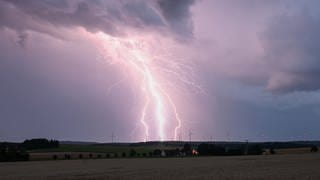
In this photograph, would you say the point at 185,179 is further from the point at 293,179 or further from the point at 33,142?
the point at 33,142

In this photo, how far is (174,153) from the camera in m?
169

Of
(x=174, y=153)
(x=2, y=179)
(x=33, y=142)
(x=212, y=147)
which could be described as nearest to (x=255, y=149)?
(x=212, y=147)

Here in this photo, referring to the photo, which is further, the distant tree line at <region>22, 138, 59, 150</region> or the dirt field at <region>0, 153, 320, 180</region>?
the distant tree line at <region>22, 138, 59, 150</region>

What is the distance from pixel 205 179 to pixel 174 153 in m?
130

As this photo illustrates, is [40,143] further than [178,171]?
Yes

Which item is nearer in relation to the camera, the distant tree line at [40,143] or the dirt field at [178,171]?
the dirt field at [178,171]

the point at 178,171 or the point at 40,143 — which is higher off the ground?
the point at 40,143

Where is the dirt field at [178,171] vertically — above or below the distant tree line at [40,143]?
below

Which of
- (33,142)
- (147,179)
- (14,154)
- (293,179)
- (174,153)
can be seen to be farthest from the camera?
(33,142)

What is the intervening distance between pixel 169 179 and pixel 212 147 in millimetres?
130979

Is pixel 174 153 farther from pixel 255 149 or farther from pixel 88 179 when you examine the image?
pixel 88 179

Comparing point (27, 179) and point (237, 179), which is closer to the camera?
point (237, 179)

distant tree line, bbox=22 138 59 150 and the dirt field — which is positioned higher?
distant tree line, bbox=22 138 59 150

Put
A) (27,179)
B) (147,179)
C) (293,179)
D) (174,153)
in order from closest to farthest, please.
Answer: (293,179), (147,179), (27,179), (174,153)
